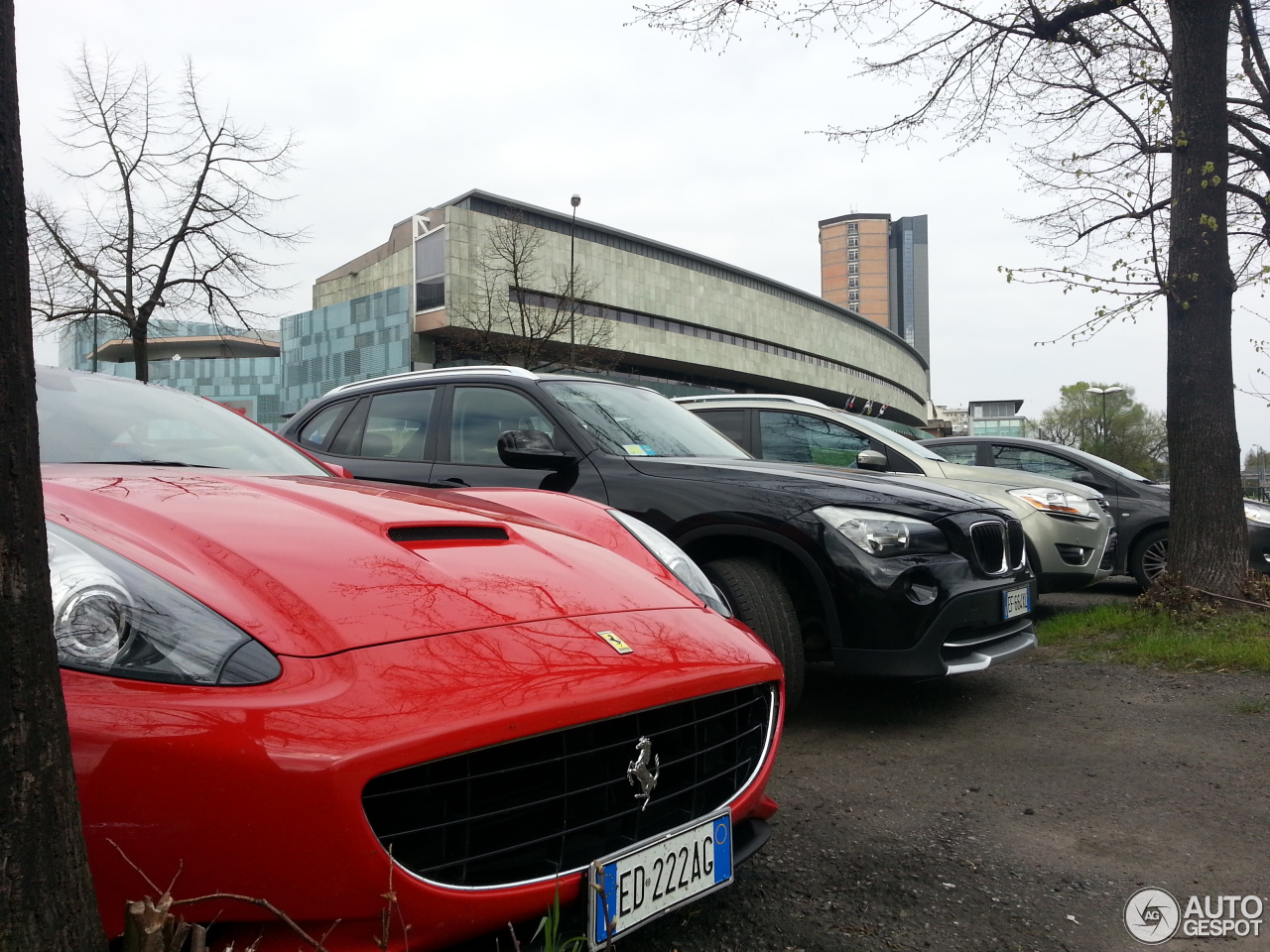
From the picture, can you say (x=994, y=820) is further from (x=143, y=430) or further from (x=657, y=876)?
(x=143, y=430)

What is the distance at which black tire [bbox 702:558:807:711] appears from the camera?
372 cm

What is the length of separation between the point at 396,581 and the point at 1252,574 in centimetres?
669

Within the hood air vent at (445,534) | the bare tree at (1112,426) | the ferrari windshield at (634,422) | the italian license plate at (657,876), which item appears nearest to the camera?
the italian license plate at (657,876)

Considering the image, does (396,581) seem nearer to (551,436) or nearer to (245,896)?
(245,896)

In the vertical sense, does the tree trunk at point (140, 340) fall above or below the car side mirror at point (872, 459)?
above

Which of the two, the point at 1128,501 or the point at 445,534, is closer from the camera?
the point at 445,534

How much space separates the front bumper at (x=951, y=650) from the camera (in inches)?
144

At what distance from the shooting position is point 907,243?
484 feet

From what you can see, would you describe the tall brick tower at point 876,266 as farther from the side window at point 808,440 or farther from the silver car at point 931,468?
the side window at point 808,440

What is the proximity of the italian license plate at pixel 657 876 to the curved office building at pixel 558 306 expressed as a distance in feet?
86.7

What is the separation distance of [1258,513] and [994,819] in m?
7.11

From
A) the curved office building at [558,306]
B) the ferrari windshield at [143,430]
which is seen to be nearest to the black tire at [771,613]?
the ferrari windshield at [143,430]

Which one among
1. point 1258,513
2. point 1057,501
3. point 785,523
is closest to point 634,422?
point 785,523

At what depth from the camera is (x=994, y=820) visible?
2.96m
